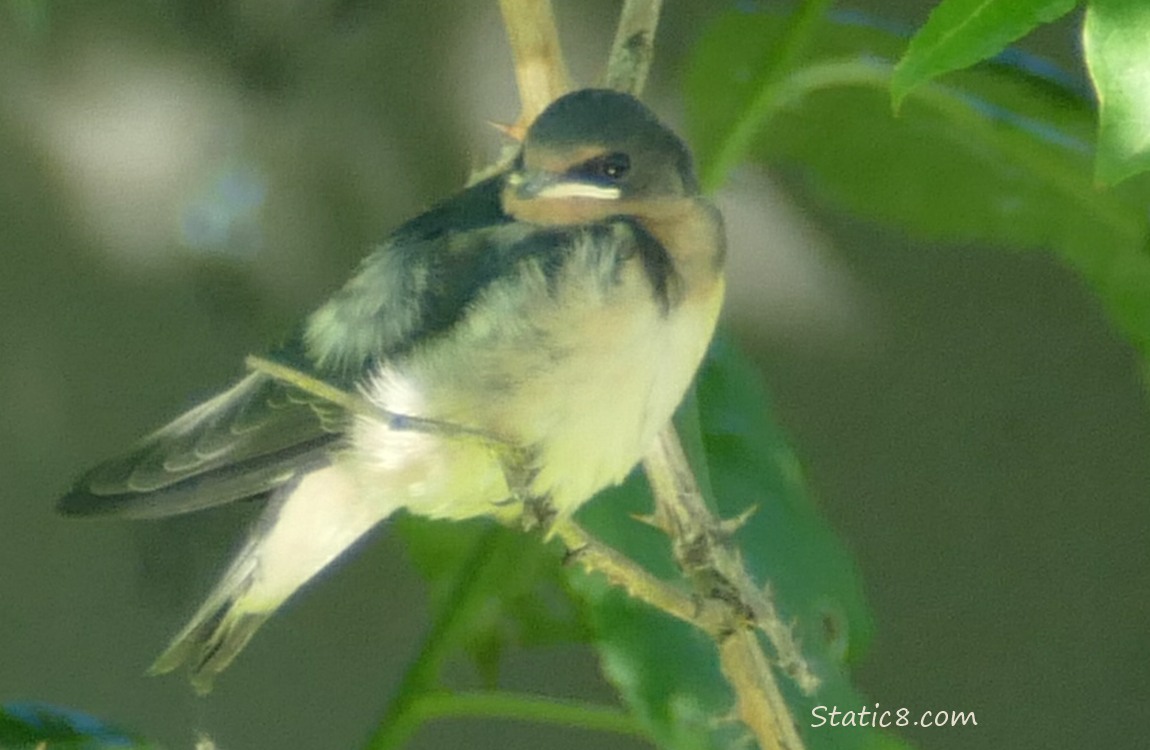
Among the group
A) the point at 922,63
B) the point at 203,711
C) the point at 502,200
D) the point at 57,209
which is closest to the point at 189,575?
the point at 203,711

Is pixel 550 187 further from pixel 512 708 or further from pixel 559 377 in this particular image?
pixel 512 708

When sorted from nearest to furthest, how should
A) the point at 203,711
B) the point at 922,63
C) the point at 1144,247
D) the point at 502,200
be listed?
the point at 922,63, the point at 502,200, the point at 1144,247, the point at 203,711

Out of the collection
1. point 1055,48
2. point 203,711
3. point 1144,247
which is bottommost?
point 203,711

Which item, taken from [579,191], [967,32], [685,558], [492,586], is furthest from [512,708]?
[967,32]

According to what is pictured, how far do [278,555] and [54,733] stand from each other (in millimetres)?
192

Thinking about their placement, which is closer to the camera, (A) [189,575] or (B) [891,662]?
(A) [189,575]

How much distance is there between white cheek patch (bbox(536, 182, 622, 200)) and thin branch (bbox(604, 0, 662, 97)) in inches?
2.4

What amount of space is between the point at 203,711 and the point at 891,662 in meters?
0.43

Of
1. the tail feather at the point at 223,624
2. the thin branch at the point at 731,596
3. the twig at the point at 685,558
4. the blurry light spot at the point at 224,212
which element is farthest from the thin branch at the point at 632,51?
the blurry light spot at the point at 224,212

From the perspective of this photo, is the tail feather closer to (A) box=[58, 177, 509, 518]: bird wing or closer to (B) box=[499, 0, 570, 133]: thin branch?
(A) box=[58, 177, 509, 518]: bird wing

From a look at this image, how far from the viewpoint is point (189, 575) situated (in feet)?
2.44

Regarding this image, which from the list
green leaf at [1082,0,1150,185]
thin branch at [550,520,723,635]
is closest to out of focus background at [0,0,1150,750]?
thin branch at [550,520,723,635]

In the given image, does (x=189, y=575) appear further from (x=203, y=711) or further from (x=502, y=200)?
(x=502, y=200)

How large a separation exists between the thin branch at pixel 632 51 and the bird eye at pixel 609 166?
0.06 meters
